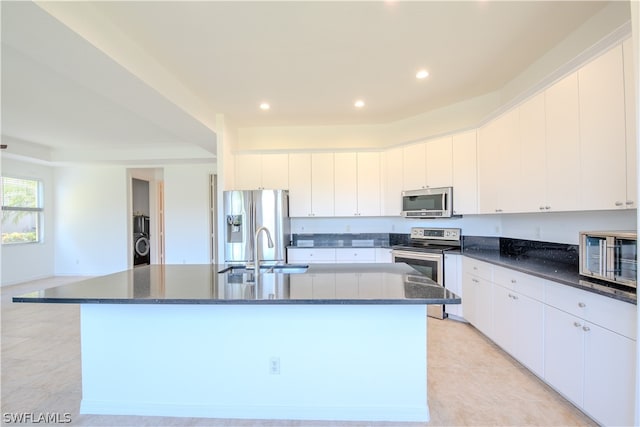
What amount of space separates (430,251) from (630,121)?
2268mm

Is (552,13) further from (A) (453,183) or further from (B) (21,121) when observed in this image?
(B) (21,121)

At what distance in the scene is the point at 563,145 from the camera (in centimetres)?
225

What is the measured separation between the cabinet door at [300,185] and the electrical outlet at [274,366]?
9.32 ft

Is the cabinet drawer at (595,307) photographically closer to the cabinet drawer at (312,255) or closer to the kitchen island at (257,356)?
the kitchen island at (257,356)

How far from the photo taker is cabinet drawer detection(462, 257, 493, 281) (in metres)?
2.92

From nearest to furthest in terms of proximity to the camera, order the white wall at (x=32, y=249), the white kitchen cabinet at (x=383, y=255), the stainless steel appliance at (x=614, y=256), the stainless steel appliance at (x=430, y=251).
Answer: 1. the stainless steel appliance at (x=614, y=256)
2. the stainless steel appliance at (x=430, y=251)
3. the white kitchen cabinet at (x=383, y=255)
4. the white wall at (x=32, y=249)

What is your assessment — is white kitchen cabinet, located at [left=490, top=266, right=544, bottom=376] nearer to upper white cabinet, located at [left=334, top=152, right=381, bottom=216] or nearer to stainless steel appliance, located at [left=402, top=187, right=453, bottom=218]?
stainless steel appliance, located at [left=402, top=187, right=453, bottom=218]

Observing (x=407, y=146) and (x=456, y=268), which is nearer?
(x=456, y=268)

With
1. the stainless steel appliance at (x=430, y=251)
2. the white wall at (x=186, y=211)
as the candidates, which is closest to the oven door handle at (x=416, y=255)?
the stainless steel appliance at (x=430, y=251)

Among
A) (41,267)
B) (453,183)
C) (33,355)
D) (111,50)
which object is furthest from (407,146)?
(41,267)

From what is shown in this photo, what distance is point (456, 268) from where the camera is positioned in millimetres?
3533

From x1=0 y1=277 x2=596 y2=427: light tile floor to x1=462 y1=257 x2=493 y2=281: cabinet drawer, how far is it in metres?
0.67

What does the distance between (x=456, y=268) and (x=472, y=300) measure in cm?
41

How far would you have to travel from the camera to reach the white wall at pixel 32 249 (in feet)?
18.6
